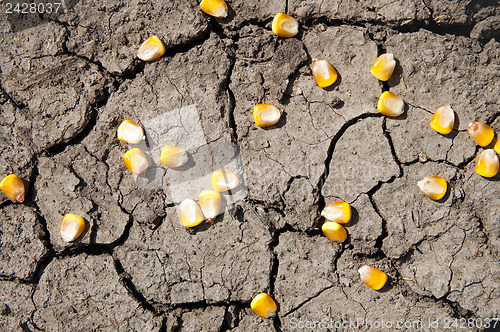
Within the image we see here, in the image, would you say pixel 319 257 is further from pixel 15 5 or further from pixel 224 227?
pixel 15 5

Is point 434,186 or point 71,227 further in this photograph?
point 71,227

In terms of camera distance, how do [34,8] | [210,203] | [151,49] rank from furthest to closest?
[34,8], [151,49], [210,203]

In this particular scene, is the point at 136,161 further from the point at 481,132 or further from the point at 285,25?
Result: the point at 481,132

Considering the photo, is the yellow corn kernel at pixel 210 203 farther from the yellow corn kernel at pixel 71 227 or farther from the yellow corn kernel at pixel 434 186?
the yellow corn kernel at pixel 434 186

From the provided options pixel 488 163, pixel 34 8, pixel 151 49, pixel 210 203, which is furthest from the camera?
pixel 34 8

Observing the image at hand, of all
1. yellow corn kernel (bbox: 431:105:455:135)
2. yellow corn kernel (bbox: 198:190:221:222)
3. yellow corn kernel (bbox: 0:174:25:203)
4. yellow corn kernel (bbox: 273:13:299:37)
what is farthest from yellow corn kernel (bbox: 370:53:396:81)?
yellow corn kernel (bbox: 0:174:25:203)

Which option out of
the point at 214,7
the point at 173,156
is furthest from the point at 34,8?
the point at 173,156

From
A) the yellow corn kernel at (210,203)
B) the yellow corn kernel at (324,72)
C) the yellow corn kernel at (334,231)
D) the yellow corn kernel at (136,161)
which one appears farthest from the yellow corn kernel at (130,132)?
the yellow corn kernel at (334,231)
